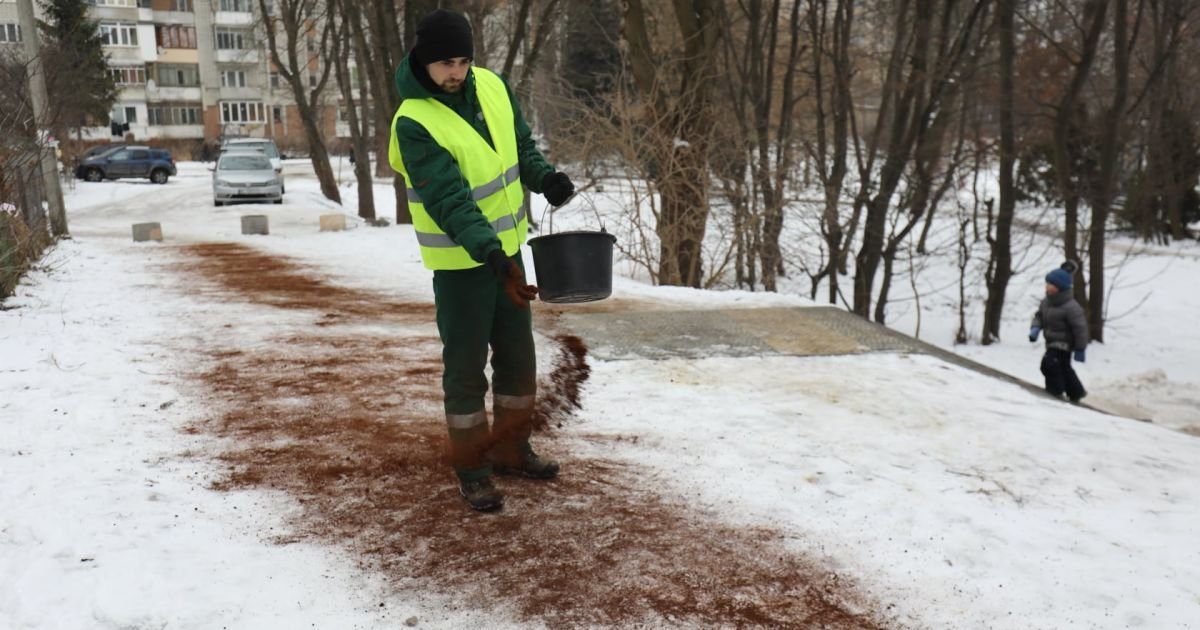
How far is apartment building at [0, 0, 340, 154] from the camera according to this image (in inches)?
2408

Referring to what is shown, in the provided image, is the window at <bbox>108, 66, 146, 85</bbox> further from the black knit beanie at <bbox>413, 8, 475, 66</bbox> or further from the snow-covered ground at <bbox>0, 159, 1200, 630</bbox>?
the black knit beanie at <bbox>413, 8, 475, 66</bbox>

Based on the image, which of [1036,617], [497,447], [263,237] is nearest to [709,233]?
[263,237]

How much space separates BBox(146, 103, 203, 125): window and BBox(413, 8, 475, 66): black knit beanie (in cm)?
6633

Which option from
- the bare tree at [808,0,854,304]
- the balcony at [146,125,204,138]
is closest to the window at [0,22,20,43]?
the balcony at [146,125,204,138]

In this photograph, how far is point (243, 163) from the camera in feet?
80.4

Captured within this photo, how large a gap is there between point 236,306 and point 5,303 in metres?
1.78

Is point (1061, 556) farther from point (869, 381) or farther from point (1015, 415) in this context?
point (869, 381)

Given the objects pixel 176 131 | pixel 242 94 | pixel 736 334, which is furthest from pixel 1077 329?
pixel 176 131

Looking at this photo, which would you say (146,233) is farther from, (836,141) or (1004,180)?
(1004,180)

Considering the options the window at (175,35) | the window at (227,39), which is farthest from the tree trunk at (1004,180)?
the window at (175,35)

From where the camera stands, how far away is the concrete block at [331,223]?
56.6 ft

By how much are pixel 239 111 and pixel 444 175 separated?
218 feet

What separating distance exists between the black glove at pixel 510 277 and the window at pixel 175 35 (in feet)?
220

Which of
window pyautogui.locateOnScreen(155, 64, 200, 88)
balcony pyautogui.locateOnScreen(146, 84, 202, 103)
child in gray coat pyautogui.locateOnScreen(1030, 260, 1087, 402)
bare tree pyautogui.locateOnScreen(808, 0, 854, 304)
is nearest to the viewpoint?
child in gray coat pyautogui.locateOnScreen(1030, 260, 1087, 402)
